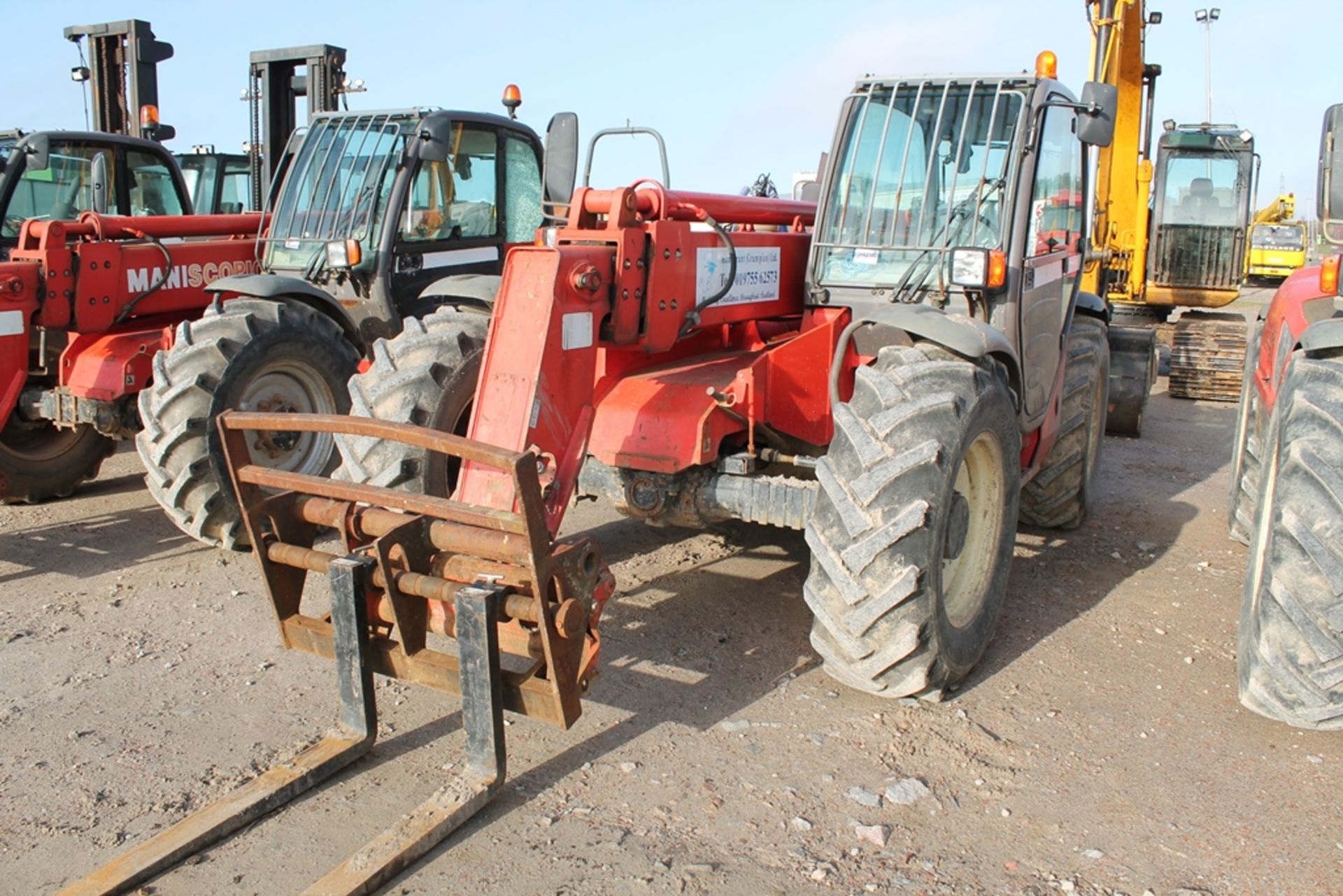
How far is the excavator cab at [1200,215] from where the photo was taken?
44.7 ft

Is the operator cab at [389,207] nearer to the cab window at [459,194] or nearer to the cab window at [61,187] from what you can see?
the cab window at [459,194]

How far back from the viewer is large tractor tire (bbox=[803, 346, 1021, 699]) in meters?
3.82

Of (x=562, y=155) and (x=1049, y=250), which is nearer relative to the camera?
(x=562, y=155)

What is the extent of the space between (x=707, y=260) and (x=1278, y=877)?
2.99 metres

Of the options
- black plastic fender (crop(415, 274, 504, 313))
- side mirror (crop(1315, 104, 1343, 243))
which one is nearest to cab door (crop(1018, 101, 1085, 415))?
side mirror (crop(1315, 104, 1343, 243))

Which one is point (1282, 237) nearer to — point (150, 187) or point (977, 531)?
point (977, 531)

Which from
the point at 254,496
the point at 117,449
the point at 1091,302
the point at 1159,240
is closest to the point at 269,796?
the point at 254,496

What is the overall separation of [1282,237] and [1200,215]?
4540 millimetres

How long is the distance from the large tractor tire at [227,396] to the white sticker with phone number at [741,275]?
253cm

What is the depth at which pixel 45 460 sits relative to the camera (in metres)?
7.22

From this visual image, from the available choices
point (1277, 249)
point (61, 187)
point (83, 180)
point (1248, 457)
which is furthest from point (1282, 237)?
point (61, 187)

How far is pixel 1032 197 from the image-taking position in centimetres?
494

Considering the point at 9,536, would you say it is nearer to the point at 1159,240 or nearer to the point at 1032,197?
the point at 1032,197

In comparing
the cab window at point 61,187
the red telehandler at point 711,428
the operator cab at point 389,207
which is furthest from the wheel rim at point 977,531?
the cab window at point 61,187
